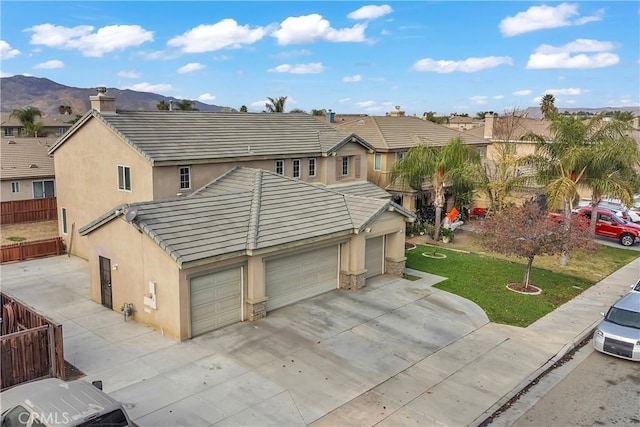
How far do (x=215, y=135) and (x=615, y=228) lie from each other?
2382cm

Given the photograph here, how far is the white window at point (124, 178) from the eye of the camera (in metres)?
22.1

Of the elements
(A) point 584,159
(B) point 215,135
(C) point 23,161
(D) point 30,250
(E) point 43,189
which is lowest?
(D) point 30,250

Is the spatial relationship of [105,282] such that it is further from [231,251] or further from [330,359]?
[330,359]

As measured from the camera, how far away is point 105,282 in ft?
59.3

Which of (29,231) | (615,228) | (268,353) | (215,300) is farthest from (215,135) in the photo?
(615,228)

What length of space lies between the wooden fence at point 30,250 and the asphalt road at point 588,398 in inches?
860

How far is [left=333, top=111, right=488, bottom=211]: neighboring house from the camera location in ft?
109

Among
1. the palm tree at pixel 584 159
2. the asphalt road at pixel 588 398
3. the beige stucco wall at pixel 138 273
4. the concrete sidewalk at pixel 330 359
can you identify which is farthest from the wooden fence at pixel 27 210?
the asphalt road at pixel 588 398

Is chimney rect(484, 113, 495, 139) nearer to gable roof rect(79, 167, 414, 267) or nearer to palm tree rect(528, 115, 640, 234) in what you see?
palm tree rect(528, 115, 640, 234)

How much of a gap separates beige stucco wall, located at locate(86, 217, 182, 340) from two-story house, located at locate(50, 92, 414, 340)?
0.13 ft

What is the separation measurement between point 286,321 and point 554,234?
1099cm

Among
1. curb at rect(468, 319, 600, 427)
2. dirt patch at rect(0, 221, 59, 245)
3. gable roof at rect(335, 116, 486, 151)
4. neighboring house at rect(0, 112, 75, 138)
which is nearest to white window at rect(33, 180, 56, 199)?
dirt patch at rect(0, 221, 59, 245)

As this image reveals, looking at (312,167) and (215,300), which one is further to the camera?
(312,167)

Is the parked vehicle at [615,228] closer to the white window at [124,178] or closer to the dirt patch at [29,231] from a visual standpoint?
the white window at [124,178]
